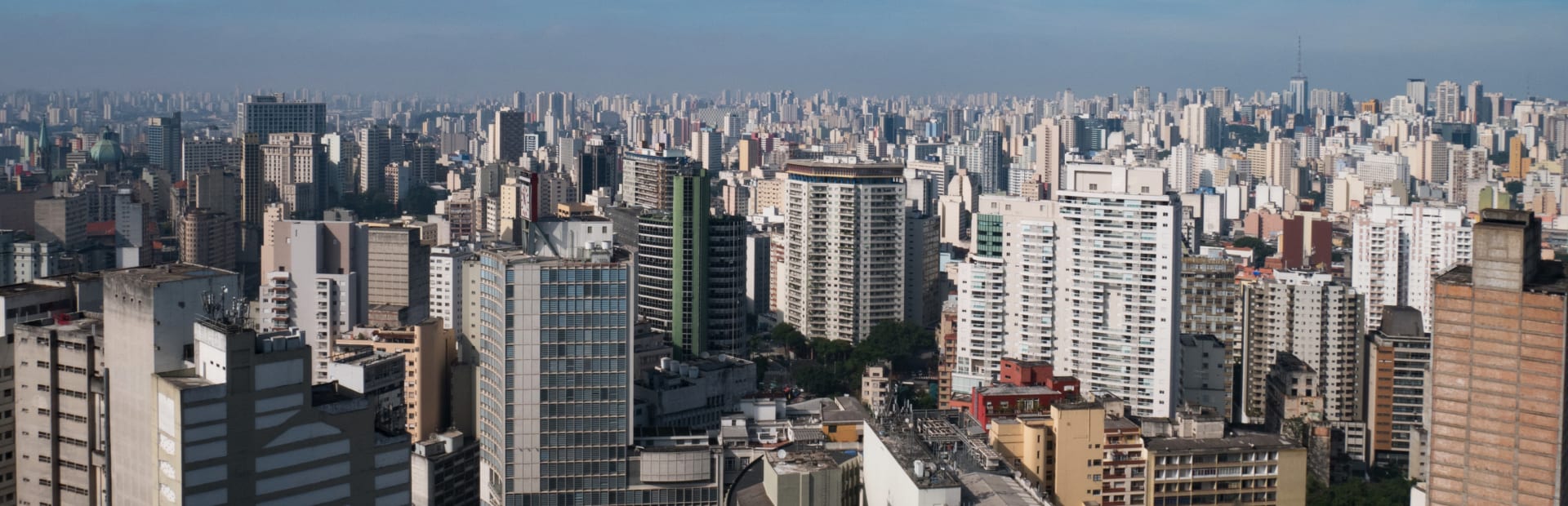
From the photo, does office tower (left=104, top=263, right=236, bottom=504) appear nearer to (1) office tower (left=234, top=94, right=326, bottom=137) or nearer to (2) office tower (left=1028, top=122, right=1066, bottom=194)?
(2) office tower (left=1028, top=122, right=1066, bottom=194)

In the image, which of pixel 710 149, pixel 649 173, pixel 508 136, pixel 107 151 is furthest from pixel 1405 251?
pixel 508 136

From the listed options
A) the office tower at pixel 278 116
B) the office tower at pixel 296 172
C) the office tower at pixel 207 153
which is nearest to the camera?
the office tower at pixel 296 172

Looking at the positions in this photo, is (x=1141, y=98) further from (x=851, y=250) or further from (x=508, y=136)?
(x=851, y=250)

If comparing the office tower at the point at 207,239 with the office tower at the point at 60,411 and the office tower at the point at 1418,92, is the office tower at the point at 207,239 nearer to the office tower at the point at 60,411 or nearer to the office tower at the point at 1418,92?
the office tower at the point at 60,411

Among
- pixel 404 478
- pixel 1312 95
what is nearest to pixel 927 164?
pixel 1312 95

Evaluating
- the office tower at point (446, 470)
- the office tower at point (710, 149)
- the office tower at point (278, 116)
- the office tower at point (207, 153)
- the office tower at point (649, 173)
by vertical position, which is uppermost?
the office tower at point (278, 116)

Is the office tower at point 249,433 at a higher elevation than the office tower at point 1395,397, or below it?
higher

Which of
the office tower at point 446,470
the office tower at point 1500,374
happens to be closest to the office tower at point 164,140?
the office tower at point 446,470
